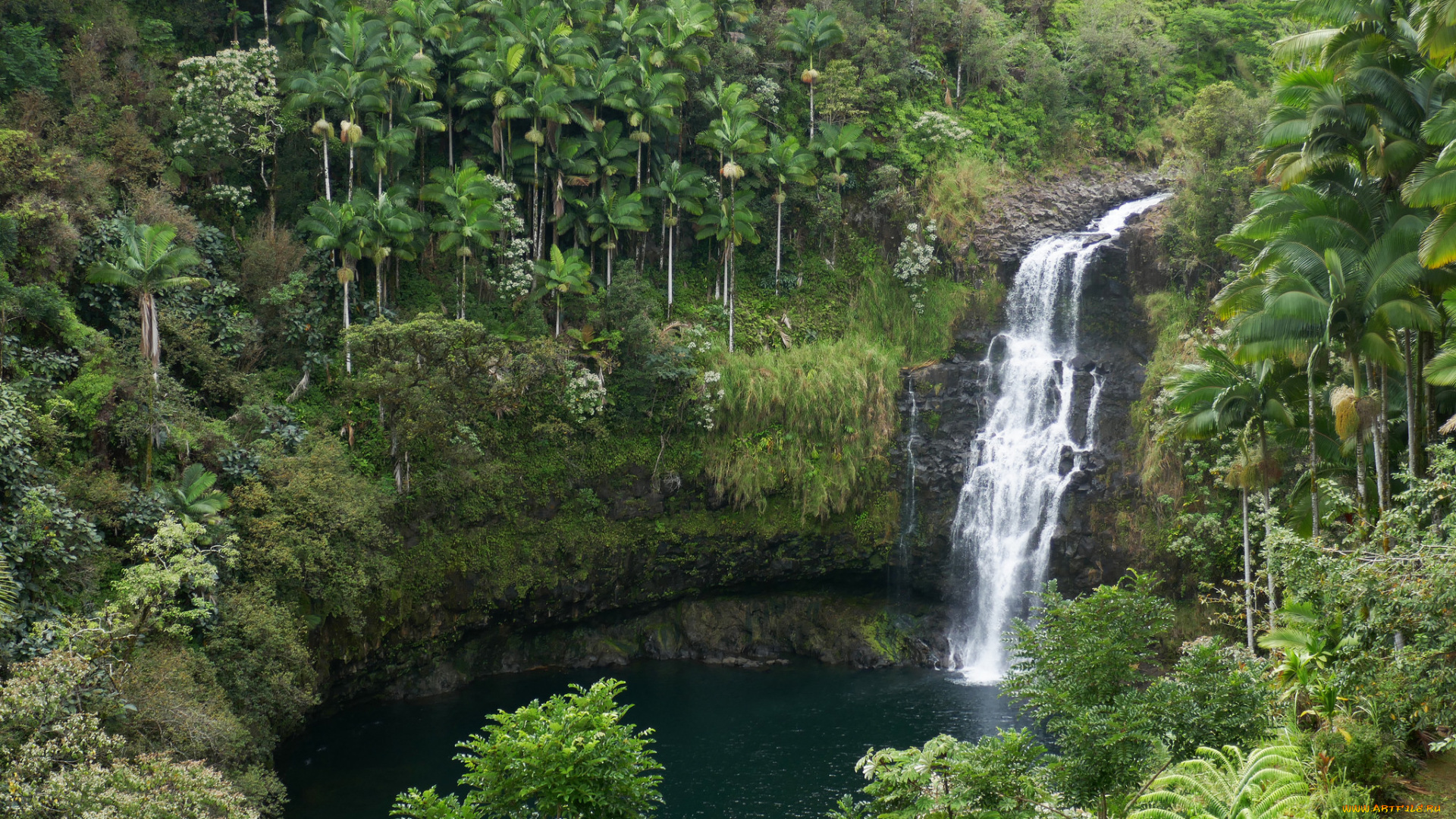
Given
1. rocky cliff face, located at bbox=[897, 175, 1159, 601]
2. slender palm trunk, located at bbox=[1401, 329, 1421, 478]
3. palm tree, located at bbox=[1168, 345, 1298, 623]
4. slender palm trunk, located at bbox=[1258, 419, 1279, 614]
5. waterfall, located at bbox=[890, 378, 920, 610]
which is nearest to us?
slender palm trunk, located at bbox=[1401, 329, 1421, 478]

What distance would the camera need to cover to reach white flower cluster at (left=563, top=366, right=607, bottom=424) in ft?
102

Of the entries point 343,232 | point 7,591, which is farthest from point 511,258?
point 7,591

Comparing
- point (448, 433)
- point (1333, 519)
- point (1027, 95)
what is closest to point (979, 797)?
point (1333, 519)

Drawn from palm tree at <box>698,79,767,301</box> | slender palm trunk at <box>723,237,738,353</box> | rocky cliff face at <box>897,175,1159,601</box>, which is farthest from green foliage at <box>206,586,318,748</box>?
rocky cliff face at <box>897,175,1159,601</box>

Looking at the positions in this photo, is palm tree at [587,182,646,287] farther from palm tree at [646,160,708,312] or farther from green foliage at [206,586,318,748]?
green foliage at [206,586,318,748]

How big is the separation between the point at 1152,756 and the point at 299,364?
25.7 m

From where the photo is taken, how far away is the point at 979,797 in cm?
1243

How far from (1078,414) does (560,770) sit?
2573 cm

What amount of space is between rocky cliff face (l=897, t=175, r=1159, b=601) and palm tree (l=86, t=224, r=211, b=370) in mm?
22569

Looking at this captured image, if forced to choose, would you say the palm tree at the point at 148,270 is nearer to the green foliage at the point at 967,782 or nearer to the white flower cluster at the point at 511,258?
the white flower cluster at the point at 511,258

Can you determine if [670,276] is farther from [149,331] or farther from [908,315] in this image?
[149,331]

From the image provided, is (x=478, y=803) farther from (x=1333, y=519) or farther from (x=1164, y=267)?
(x=1164, y=267)

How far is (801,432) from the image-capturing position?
112ft

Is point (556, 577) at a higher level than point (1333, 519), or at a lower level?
lower
